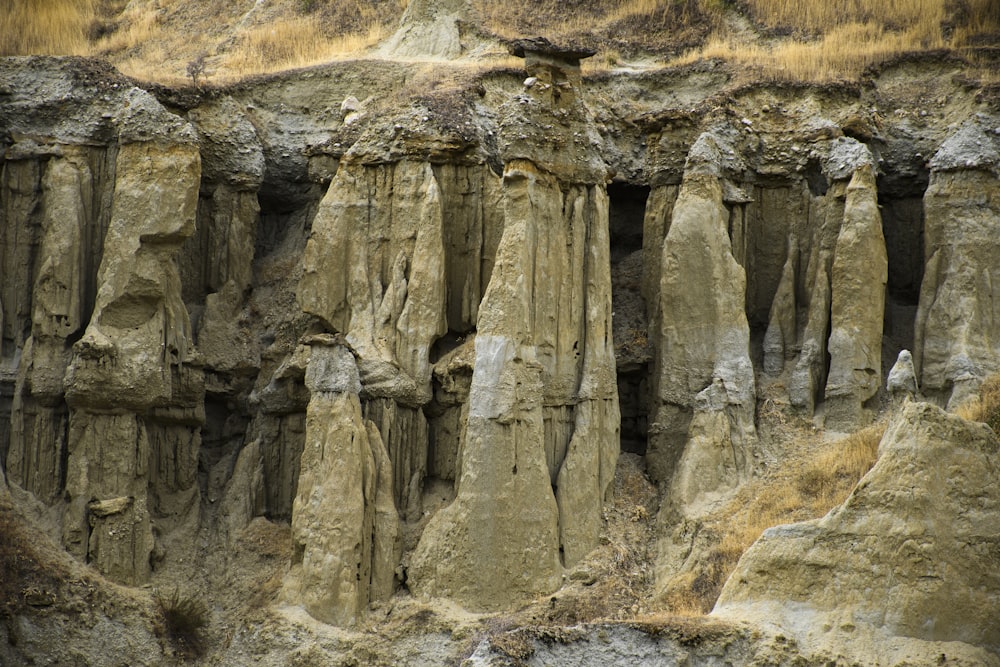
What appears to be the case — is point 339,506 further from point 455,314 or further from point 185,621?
point 455,314

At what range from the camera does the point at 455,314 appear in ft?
101

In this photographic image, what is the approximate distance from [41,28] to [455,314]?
14516mm

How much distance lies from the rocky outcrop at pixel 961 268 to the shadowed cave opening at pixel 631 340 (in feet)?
16.6

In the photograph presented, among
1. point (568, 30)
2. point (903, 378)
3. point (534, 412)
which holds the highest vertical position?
point (568, 30)

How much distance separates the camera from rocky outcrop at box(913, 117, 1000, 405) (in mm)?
29812

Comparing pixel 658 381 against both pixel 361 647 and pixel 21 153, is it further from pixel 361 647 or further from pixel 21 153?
pixel 21 153

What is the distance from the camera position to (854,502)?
22375mm

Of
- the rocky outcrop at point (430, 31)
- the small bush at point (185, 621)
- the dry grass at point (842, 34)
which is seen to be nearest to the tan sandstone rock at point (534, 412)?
the small bush at point (185, 621)

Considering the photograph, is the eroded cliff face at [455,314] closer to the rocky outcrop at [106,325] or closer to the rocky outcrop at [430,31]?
the rocky outcrop at [106,325]

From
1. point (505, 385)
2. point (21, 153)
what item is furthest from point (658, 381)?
point (21, 153)

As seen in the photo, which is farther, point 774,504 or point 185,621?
point 185,621

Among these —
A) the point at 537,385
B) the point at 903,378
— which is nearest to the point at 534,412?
the point at 537,385

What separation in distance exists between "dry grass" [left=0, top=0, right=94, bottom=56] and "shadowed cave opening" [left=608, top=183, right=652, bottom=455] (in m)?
13.0

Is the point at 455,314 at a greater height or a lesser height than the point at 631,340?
greater
